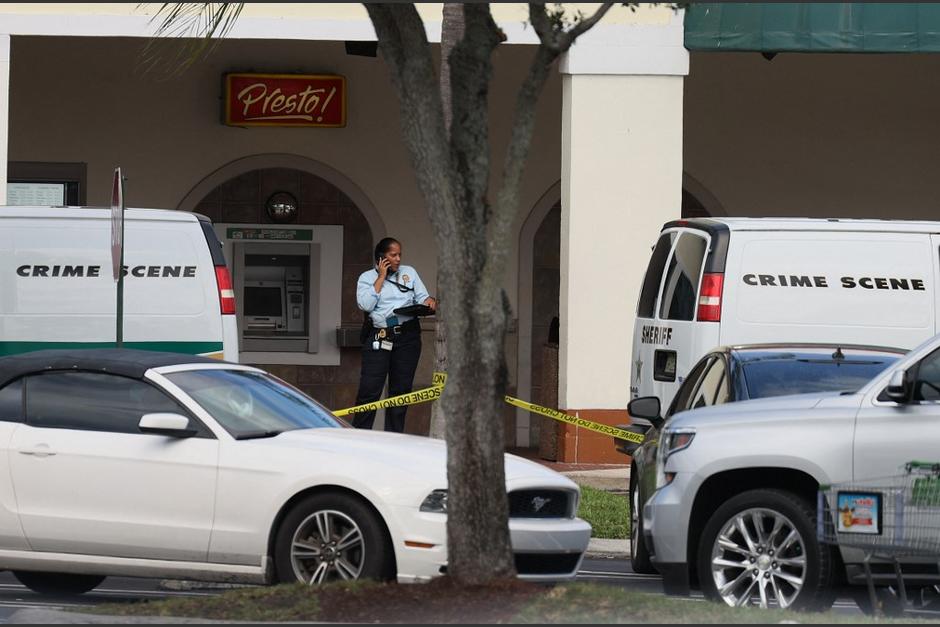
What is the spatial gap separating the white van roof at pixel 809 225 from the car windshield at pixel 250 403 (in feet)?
13.9

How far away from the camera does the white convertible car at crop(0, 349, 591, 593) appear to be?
862cm

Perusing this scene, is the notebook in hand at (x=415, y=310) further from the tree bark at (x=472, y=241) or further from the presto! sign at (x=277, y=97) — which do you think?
the tree bark at (x=472, y=241)

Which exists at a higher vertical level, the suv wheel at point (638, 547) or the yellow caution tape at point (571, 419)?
the yellow caution tape at point (571, 419)

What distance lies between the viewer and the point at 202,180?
1945 cm

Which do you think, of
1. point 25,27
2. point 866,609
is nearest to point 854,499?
point 866,609

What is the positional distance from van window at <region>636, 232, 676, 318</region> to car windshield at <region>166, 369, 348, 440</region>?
441cm

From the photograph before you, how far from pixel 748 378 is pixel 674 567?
1733 mm

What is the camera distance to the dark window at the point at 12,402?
Result: 9.41 metres

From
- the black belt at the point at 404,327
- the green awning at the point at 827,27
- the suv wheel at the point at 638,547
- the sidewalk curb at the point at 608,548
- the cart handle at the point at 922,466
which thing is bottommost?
the sidewalk curb at the point at 608,548

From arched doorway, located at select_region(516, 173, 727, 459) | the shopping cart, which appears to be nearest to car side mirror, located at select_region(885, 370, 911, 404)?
the shopping cart

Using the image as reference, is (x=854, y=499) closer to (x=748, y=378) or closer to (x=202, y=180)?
(x=748, y=378)

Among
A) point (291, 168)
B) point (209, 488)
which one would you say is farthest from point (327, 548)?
point (291, 168)

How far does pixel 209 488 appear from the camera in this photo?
8.89m

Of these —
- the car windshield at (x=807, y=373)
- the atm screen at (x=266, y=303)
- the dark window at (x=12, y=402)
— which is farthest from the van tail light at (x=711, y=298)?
the atm screen at (x=266, y=303)
